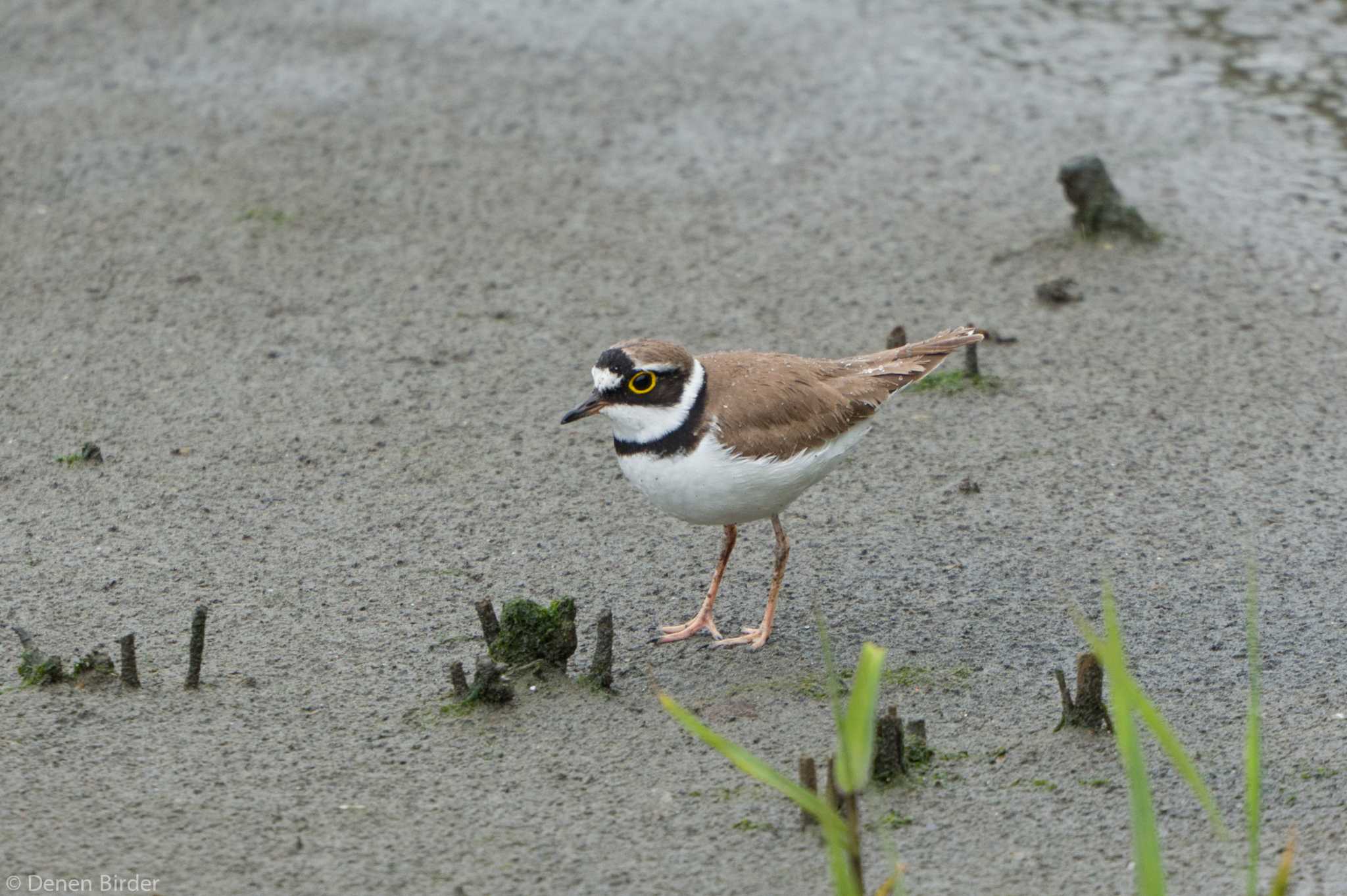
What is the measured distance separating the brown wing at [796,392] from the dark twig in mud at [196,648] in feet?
5.22

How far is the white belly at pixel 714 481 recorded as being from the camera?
470cm

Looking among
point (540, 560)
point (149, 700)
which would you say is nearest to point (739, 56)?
point (540, 560)

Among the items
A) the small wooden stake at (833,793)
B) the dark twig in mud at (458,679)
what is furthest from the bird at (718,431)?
the small wooden stake at (833,793)

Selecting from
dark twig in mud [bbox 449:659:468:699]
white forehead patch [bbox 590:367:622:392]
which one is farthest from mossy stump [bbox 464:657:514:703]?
white forehead patch [bbox 590:367:622:392]

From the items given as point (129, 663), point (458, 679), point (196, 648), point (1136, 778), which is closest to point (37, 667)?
point (129, 663)

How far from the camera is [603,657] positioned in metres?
4.60

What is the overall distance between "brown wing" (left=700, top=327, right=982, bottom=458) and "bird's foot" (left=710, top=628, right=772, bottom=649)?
64cm

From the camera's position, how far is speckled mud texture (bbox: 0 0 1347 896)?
4145 mm

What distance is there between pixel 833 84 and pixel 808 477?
469 centimetres

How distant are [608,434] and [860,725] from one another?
3.64 metres

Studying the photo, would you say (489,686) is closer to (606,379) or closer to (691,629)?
(691,629)

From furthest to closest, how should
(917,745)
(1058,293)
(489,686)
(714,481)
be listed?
(1058,293) < (714,481) < (489,686) < (917,745)

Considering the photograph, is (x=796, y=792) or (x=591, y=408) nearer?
(x=796, y=792)

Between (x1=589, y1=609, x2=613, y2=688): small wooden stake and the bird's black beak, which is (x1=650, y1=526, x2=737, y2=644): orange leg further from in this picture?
the bird's black beak
